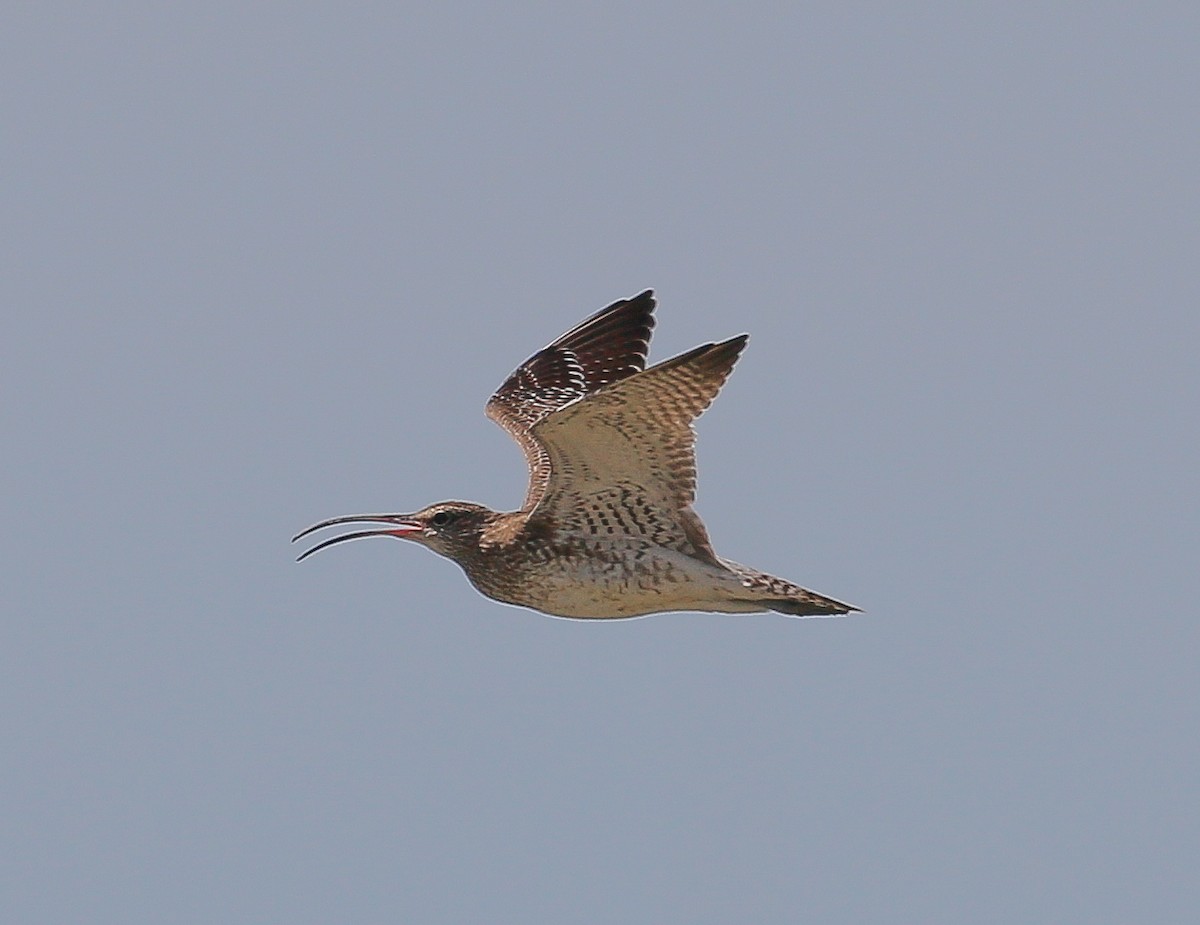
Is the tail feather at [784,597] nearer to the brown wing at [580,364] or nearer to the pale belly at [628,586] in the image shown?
the pale belly at [628,586]

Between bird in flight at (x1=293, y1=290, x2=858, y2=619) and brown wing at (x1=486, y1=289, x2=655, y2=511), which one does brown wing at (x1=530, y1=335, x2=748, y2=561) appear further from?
brown wing at (x1=486, y1=289, x2=655, y2=511)

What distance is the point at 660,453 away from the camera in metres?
12.4

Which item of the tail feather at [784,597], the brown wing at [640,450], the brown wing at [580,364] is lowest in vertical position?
the tail feather at [784,597]

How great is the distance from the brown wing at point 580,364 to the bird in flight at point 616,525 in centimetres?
173

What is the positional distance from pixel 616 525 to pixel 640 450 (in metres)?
0.70

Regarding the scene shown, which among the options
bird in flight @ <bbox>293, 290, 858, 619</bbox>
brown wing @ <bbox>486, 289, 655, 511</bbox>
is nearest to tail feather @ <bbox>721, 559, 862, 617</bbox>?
bird in flight @ <bbox>293, 290, 858, 619</bbox>

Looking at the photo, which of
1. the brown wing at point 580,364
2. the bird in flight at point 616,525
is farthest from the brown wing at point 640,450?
the brown wing at point 580,364

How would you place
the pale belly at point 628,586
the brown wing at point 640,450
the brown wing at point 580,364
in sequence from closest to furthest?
the brown wing at point 640,450, the pale belly at point 628,586, the brown wing at point 580,364

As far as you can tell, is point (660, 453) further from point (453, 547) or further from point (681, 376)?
point (453, 547)

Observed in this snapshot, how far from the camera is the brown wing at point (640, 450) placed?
38.3 feet

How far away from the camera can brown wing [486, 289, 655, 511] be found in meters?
15.5

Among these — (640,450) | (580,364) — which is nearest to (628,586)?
(640,450)

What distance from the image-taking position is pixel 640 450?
484 inches

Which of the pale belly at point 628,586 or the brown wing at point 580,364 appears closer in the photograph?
the pale belly at point 628,586
